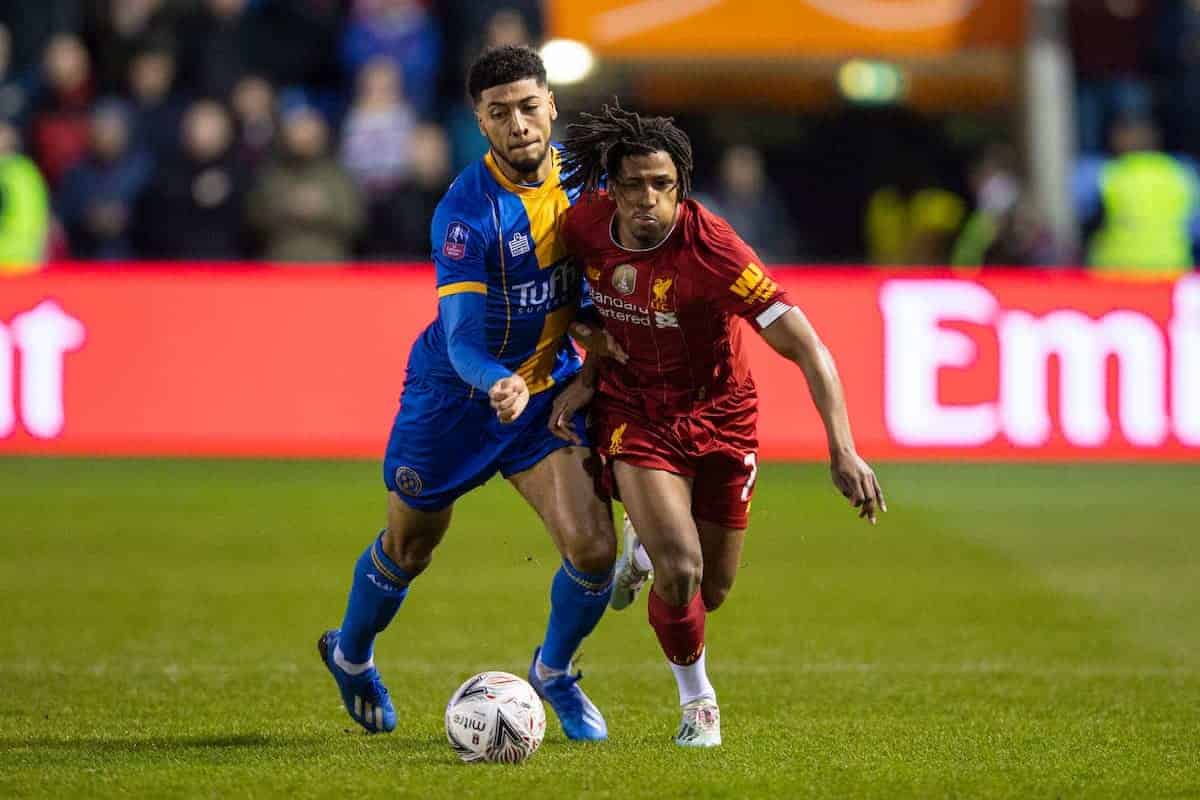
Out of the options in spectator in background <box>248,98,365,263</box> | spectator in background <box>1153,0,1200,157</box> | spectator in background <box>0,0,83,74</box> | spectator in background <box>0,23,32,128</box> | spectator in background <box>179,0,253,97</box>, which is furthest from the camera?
spectator in background <box>1153,0,1200,157</box>

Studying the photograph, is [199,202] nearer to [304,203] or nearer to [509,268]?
[304,203]

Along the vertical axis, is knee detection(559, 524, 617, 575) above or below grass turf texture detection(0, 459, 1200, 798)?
above

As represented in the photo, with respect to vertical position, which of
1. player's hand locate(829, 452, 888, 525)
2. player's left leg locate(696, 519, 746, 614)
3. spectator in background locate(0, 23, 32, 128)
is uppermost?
spectator in background locate(0, 23, 32, 128)

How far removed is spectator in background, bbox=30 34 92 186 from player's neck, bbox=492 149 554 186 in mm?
9868

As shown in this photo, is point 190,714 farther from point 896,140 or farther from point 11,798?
point 896,140

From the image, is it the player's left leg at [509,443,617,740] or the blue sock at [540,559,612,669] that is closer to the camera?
the player's left leg at [509,443,617,740]

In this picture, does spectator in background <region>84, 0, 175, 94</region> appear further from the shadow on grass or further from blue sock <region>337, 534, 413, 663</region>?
the shadow on grass

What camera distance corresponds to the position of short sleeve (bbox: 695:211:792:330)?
6137 millimetres

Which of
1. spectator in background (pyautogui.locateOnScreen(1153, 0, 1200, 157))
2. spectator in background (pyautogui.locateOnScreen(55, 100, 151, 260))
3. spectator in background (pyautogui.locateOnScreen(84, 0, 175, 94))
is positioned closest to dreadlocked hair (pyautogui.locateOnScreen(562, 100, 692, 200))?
spectator in background (pyautogui.locateOnScreen(55, 100, 151, 260))

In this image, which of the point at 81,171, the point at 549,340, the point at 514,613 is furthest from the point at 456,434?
the point at 81,171

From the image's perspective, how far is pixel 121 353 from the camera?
1349 cm

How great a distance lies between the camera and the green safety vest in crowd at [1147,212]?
53.5ft

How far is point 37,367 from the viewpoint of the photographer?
13297 millimetres

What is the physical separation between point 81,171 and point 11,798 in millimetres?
10600
